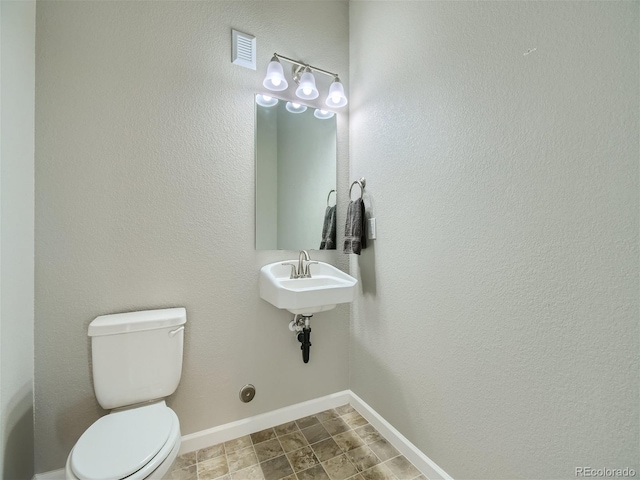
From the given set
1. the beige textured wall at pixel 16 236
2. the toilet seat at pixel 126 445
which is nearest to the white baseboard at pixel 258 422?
the toilet seat at pixel 126 445

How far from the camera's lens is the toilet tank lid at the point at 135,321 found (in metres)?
1.25

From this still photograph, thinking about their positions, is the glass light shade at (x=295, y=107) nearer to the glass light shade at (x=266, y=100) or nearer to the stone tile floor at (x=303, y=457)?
the glass light shade at (x=266, y=100)

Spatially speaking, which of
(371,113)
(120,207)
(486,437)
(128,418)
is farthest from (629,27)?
(128,418)

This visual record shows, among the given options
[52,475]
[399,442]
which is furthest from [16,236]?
[399,442]

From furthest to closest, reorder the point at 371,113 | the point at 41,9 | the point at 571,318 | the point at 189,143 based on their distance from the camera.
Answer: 1. the point at 371,113
2. the point at 189,143
3. the point at 41,9
4. the point at 571,318

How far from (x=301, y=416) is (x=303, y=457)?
1.10 ft

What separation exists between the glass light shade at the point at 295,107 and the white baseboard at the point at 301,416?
1.91 m

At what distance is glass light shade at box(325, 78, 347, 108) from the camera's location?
5.87 feet

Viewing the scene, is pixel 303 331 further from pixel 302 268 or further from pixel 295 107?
pixel 295 107

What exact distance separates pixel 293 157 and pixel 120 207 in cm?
101

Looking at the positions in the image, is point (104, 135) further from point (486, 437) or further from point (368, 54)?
point (486, 437)

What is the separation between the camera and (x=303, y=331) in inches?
67.7

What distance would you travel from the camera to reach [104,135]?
1364 millimetres

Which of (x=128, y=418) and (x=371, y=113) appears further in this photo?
(x=371, y=113)
